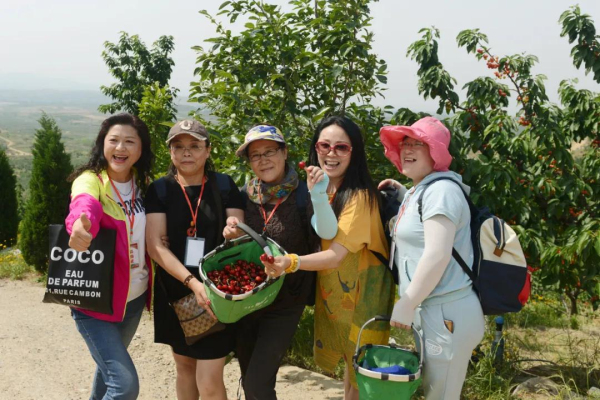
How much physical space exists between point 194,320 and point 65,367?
2802mm

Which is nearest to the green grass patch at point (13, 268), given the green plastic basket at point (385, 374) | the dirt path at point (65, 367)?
the dirt path at point (65, 367)

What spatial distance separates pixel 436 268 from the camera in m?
2.29

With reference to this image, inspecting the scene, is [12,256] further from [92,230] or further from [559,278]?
[559,278]

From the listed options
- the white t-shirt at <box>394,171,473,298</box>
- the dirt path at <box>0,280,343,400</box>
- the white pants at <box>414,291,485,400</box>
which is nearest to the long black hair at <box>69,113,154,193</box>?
the white t-shirt at <box>394,171,473,298</box>

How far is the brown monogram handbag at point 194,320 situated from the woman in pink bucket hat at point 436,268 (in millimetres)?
900

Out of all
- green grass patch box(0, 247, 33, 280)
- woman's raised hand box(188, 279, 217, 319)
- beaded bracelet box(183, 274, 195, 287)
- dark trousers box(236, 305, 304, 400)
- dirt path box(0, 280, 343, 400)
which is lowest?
green grass patch box(0, 247, 33, 280)

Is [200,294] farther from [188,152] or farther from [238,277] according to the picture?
[188,152]

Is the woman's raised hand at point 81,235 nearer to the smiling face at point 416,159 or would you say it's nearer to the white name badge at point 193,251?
the white name badge at point 193,251

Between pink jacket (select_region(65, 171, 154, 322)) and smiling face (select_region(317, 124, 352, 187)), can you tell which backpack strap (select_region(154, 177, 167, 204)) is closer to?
pink jacket (select_region(65, 171, 154, 322))

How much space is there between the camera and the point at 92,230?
2.56m

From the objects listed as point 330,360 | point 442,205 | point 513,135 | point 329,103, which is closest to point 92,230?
point 330,360

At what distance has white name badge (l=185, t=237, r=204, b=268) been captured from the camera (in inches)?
107

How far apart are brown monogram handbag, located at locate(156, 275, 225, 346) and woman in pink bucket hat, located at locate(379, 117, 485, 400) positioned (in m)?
0.90

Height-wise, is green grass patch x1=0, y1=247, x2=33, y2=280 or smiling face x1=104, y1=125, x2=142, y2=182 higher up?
smiling face x1=104, y1=125, x2=142, y2=182
